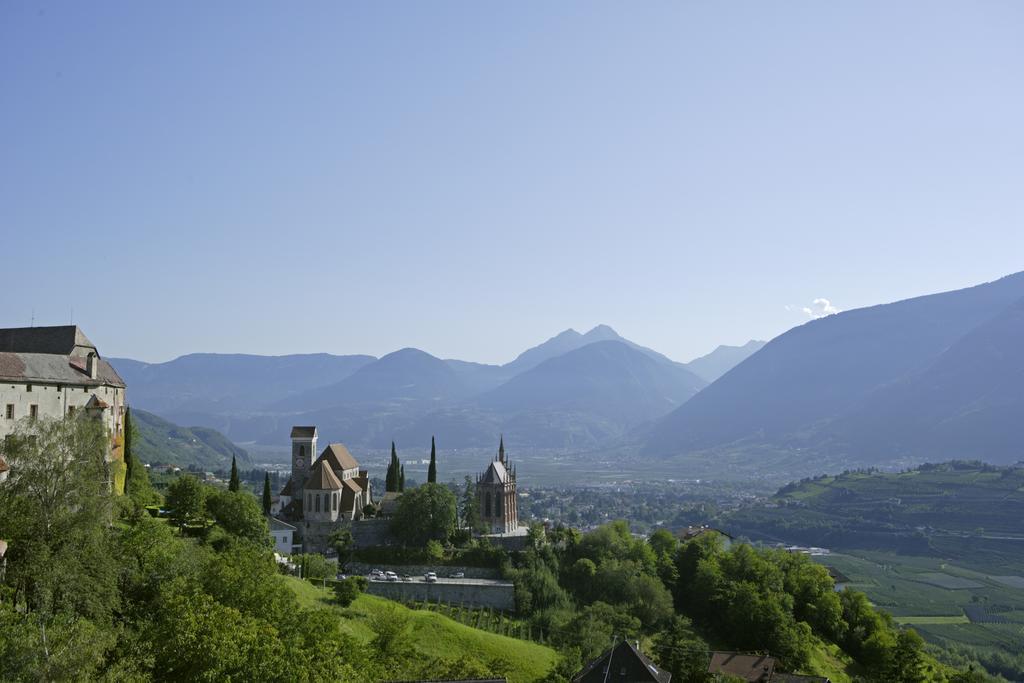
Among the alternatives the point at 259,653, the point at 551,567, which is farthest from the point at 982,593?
the point at 259,653

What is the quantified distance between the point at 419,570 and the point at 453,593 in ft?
16.3

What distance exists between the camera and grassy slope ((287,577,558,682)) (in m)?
50.8

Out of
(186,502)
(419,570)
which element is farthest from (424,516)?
(186,502)

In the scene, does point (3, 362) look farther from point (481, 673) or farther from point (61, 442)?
point (481, 673)

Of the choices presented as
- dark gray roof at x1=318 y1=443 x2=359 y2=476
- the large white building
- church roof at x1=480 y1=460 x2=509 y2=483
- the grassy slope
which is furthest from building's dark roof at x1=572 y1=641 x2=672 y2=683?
dark gray roof at x1=318 y1=443 x2=359 y2=476

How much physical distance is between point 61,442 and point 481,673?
2195 centimetres

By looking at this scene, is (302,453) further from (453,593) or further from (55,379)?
(55,379)

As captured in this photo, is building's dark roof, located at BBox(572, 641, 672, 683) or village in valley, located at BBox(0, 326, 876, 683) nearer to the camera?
building's dark roof, located at BBox(572, 641, 672, 683)

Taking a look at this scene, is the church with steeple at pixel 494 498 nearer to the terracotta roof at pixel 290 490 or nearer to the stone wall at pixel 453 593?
the stone wall at pixel 453 593

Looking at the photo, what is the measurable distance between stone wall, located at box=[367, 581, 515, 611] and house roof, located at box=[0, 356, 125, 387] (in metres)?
25.2

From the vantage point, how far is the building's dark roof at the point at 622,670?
157ft

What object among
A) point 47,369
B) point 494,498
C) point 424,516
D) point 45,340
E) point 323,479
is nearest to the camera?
point 47,369

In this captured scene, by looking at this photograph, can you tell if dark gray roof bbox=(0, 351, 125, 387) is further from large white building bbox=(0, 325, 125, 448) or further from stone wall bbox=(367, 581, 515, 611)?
stone wall bbox=(367, 581, 515, 611)

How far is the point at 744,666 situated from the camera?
189 feet
